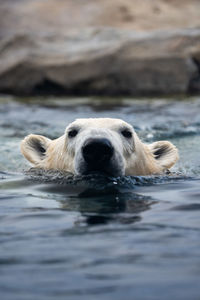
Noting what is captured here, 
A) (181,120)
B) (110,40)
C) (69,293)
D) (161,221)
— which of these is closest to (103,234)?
(161,221)

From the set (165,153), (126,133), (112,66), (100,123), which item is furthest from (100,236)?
(112,66)

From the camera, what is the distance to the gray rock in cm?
1481

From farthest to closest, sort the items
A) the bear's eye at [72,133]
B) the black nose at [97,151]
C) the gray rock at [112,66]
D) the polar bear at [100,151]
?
the gray rock at [112,66], the bear's eye at [72,133], the polar bear at [100,151], the black nose at [97,151]

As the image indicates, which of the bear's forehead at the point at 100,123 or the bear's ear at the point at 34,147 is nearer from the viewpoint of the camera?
the bear's forehead at the point at 100,123

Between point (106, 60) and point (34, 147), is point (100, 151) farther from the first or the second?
point (106, 60)

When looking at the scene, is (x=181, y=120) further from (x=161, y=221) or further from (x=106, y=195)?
(x=161, y=221)

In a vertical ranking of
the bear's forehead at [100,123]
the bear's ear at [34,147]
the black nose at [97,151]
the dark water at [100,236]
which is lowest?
the dark water at [100,236]

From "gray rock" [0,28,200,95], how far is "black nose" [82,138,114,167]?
1016 cm

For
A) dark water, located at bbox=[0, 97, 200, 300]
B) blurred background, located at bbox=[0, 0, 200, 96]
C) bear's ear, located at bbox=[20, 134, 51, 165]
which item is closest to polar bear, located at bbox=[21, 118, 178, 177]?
bear's ear, located at bbox=[20, 134, 51, 165]

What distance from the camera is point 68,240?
11.3ft

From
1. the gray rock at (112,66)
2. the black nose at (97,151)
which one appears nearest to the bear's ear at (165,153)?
the black nose at (97,151)

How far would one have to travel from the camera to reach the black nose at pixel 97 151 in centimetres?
447

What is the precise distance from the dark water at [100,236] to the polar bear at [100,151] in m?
0.16

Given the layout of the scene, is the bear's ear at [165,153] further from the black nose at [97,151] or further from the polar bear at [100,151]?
the black nose at [97,151]
